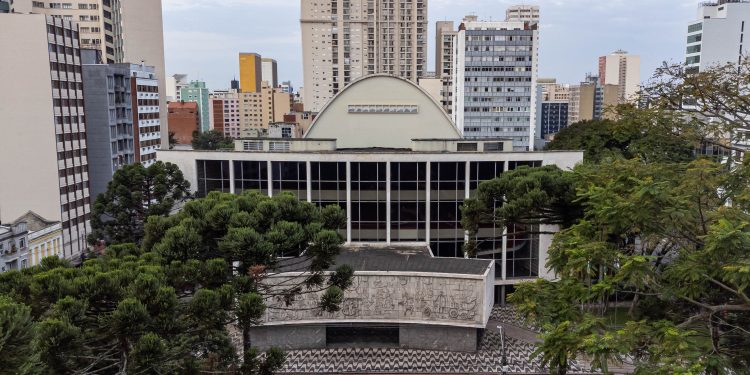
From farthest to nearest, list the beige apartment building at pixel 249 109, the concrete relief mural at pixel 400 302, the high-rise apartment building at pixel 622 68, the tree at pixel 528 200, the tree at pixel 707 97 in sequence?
the high-rise apartment building at pixel 622 68 < the beige apartment building at pixel 249 109 < the concrete relief mural at pixel 400 302 < the tree at pixel 528 200 < the tree at pixel 707 97

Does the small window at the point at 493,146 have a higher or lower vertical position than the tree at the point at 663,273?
higher

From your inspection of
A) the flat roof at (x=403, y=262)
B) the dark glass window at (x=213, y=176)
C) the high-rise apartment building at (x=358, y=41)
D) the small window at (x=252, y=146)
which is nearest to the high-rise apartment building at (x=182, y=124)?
the high-rise apartment building at (x=358, y=41)

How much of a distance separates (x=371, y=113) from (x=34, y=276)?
3486cm

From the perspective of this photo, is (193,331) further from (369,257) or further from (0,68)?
(0,68)

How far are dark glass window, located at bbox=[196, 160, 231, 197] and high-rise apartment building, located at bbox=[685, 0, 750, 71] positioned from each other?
58.8 m

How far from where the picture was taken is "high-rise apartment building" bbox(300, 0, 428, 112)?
11750 cm

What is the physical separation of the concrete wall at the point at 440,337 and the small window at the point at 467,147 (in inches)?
617

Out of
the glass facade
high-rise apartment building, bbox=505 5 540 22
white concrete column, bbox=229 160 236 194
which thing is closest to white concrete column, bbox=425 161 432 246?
the glass facade

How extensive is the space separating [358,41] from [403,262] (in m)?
93.6

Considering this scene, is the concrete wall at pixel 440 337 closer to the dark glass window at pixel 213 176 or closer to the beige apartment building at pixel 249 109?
the dark glass window at pixel 213 176

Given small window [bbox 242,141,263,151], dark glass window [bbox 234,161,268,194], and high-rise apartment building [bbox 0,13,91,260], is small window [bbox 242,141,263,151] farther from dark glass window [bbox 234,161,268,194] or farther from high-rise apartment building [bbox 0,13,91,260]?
high-rise apartment building [bbox 0,13,91,260]

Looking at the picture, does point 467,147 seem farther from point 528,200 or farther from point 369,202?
point 528,200

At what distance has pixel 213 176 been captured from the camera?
130ft

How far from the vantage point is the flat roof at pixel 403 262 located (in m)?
31.5
